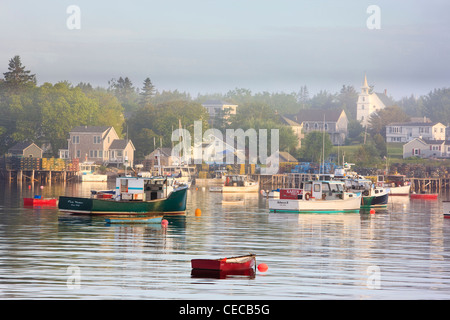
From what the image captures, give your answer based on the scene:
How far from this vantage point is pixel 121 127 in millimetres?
192625

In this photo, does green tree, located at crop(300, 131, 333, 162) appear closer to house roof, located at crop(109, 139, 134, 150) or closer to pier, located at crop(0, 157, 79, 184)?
house roof, located at crop(109, 139, 134, 150)

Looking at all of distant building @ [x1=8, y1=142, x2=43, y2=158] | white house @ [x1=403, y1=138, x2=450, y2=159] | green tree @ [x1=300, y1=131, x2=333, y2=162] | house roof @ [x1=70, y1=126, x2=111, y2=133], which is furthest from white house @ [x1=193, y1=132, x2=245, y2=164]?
white house @ [x1=403, y1=138, x2=450, y2=159]

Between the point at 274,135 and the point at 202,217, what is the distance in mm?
112197

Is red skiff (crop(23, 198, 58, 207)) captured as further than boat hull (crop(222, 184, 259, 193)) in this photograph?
No

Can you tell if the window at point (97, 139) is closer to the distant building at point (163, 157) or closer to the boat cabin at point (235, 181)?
the distant building at point (163, 157)

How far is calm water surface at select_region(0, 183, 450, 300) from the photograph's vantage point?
3209 cm

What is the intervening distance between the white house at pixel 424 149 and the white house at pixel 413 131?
14970mm

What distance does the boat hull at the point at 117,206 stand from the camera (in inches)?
2430

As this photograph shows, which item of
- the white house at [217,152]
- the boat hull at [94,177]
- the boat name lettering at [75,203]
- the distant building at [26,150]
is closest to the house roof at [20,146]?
the distant building at [26,150]

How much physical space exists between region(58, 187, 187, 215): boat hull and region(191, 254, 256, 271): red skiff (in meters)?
25.9

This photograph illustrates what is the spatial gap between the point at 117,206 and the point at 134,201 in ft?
5.16

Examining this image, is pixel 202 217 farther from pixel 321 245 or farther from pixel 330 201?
pixel 321 245
